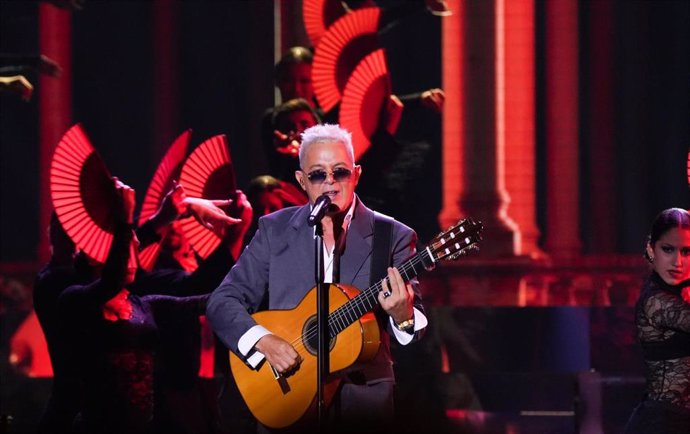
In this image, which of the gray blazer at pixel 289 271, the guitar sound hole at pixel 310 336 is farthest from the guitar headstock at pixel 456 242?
the guitar sound hole at pixel 310 336

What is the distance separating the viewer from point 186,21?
1088cm

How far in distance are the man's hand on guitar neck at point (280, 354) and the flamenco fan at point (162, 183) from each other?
9.33 feet

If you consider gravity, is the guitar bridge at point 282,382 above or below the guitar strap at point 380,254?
below

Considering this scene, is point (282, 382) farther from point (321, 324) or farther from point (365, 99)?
point (365, 99)

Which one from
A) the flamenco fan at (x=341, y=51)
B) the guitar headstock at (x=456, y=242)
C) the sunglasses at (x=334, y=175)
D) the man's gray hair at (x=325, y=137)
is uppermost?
the flamenco fan at (x=341, y=51)

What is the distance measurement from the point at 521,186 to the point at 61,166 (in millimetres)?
4040

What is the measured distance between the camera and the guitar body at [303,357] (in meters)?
4.12

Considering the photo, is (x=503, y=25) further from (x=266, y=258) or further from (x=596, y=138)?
(x=266, y=258)

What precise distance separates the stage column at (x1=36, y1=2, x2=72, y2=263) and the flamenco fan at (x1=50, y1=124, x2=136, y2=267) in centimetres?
359

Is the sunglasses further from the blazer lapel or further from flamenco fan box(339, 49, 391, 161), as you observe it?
flamenco fan box(339, 49, 391, 161)

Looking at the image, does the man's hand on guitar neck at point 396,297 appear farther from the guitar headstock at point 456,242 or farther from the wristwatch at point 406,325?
the guitar headstock at point 456,242

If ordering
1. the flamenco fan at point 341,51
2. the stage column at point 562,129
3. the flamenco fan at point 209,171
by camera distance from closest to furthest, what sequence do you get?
1. the flamenco fan at point 209,171
2. the flamenco fan at point 341,51
3. the stage column at point 562,129

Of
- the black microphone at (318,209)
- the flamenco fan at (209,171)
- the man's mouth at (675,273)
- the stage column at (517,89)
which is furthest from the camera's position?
the stage column at (517,89)

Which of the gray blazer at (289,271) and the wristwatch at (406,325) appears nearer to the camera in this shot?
the wristwatch at (406,325)
